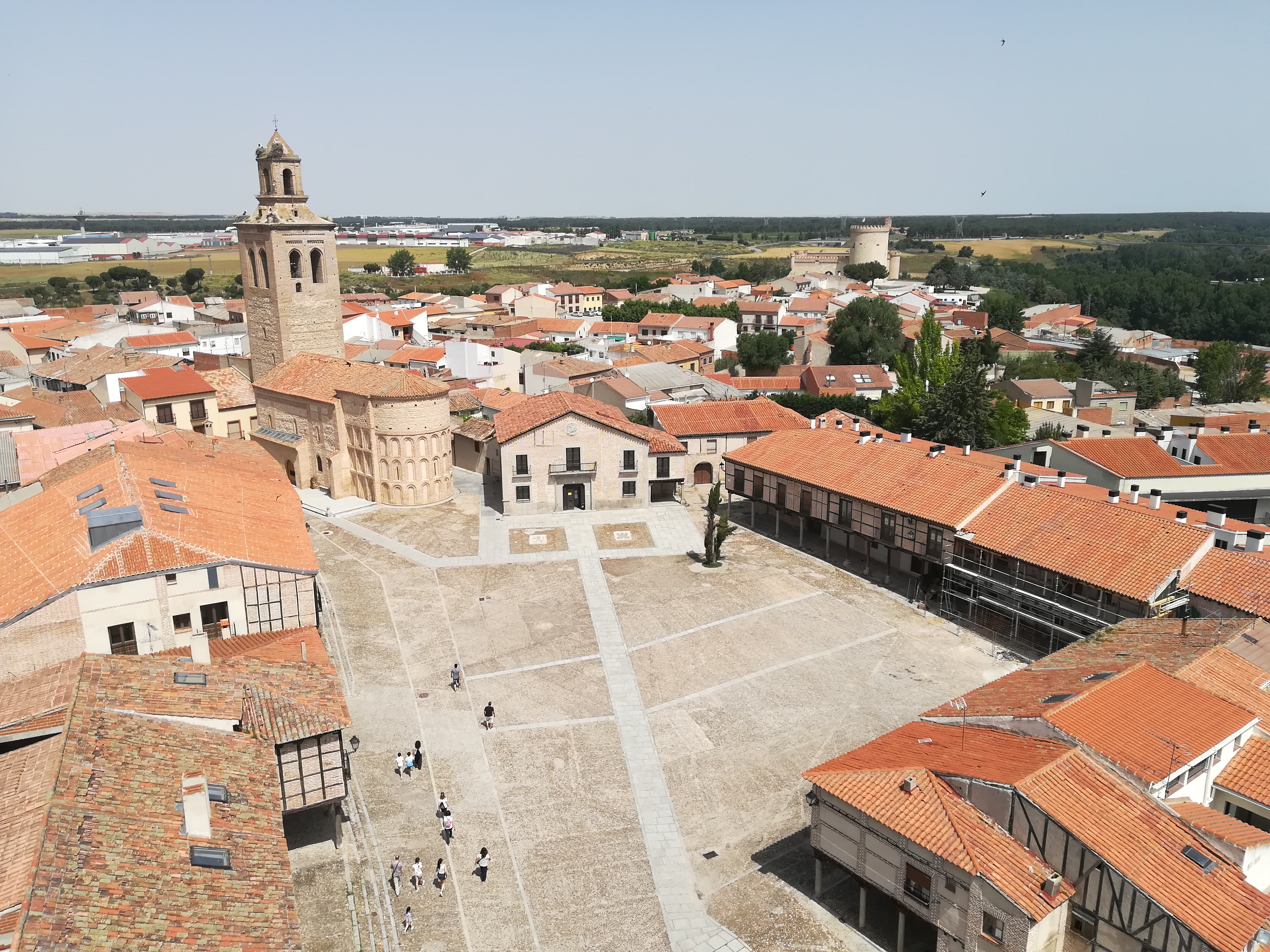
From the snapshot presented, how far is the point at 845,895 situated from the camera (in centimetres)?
2062

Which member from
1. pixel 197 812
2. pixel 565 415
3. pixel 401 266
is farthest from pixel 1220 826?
pixel 401 266

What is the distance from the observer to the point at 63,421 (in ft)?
158

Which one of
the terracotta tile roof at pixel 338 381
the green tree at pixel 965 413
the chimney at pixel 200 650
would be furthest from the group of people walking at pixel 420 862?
the green tree at pixel 965 413

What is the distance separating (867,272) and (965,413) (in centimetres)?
12208

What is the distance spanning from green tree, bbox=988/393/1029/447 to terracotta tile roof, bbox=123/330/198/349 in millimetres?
62802

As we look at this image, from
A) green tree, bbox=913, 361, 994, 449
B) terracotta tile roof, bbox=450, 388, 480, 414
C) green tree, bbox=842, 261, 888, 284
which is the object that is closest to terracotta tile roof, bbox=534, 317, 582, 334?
terracotta tile roof, bbox=450, 388, 480, 414

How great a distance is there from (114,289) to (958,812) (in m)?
160

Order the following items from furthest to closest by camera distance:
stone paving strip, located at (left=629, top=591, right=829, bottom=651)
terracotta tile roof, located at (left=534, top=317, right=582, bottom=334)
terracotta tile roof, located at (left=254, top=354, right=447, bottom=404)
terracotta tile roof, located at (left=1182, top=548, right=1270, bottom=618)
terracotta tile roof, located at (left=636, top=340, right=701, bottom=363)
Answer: terracotta tile roof, located at (left=534, top=317, right=582, bottom=334)
terracotta tile roof, located at (left=636, top=340, right=701, bottom=363)
terracotta tile roof, located at (left=254, top=354, right=447, bottom=404)
stone paving strip, located at (left=629, top=591, right=829, bottom=651)
terracotta tile roof, located at (left=1182, top=548, right=1270, bottom=618)

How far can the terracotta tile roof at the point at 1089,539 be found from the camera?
95.7 feet

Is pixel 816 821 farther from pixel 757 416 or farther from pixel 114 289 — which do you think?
pixel 114 289

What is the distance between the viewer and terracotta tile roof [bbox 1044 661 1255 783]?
18906 mm

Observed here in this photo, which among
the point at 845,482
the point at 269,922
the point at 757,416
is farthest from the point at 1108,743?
the point at 757,416

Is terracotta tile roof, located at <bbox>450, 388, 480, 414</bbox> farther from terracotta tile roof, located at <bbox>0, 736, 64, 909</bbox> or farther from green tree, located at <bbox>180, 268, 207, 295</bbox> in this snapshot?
green tree, located at <bbox>180, 268, 207, 295</bbox>

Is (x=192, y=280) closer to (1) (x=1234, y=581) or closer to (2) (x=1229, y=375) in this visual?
(2) (x=1229, y=375)
